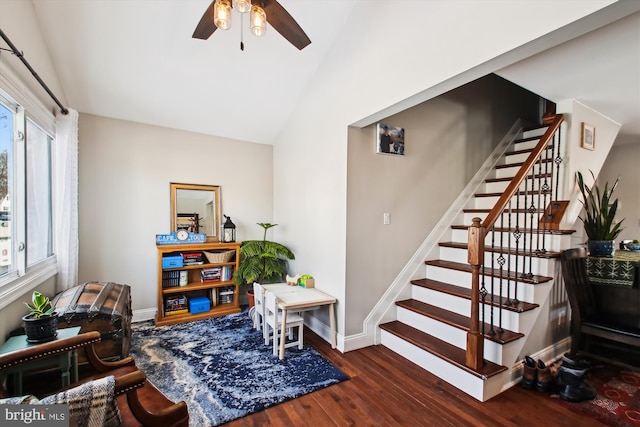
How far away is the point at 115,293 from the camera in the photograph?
95.3 inches

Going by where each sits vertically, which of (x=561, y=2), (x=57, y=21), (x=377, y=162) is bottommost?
(x=377, y=162)

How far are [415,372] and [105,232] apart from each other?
11.4ft

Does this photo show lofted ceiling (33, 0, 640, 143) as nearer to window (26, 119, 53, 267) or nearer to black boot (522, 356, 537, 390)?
window (26, 119, 53, 267)

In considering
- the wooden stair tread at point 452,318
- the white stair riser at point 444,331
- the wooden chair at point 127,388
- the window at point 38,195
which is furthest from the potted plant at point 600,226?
the window at point 38,195

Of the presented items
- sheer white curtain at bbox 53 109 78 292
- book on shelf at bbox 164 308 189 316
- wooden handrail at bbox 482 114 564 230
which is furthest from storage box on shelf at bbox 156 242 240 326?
wooden handrail at bbox 482 114 564 230

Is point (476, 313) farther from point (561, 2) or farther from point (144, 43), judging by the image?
point (144, 43)

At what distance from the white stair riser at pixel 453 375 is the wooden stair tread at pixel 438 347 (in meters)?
0.03

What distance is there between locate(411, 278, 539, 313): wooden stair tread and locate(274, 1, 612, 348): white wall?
0.70 m

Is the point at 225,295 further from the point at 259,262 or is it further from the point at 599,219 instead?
the point at 599,219

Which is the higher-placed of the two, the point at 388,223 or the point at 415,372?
the point at 388,223

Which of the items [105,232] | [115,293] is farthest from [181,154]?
[115,293]

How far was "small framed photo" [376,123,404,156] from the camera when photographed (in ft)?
9.20

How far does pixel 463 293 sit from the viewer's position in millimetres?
2613

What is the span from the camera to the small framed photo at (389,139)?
2805mm
